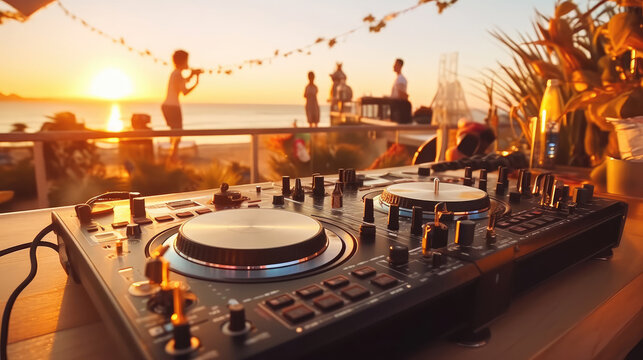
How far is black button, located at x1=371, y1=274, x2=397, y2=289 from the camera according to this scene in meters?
0.41

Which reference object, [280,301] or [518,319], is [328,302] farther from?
[518,319]

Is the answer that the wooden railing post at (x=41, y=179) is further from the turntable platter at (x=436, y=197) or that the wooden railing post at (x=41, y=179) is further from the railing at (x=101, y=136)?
the turntable platter at (x=436, y=197)

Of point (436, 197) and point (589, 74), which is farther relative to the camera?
point (589, 74)

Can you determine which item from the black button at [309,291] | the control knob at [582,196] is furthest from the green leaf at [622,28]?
the black button at [309,291]

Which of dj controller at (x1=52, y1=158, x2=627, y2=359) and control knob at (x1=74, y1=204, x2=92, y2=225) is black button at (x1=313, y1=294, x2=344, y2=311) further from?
control knob at (x1=74, y1=204, x2=92, y2=225)

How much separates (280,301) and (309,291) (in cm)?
3

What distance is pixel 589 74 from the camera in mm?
1301

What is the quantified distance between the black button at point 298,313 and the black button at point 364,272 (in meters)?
0.09

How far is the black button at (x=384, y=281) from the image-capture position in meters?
0.41

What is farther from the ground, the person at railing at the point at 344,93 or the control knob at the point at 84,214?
the person at railing at the point at 344,93

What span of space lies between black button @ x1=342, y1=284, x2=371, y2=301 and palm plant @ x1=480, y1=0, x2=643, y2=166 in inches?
38.5

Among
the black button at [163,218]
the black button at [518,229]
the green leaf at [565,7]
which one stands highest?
the green leaf at [565,7]

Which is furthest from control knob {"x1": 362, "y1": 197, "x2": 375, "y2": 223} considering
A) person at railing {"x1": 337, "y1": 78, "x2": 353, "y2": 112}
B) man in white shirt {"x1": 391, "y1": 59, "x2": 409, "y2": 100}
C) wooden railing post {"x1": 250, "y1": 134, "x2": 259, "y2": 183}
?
person at railing {"x1": 337, "y1": 78, "x2": 353, "y2": 112}

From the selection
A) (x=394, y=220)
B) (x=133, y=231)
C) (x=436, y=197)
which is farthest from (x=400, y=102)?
(x=133, y=231)
